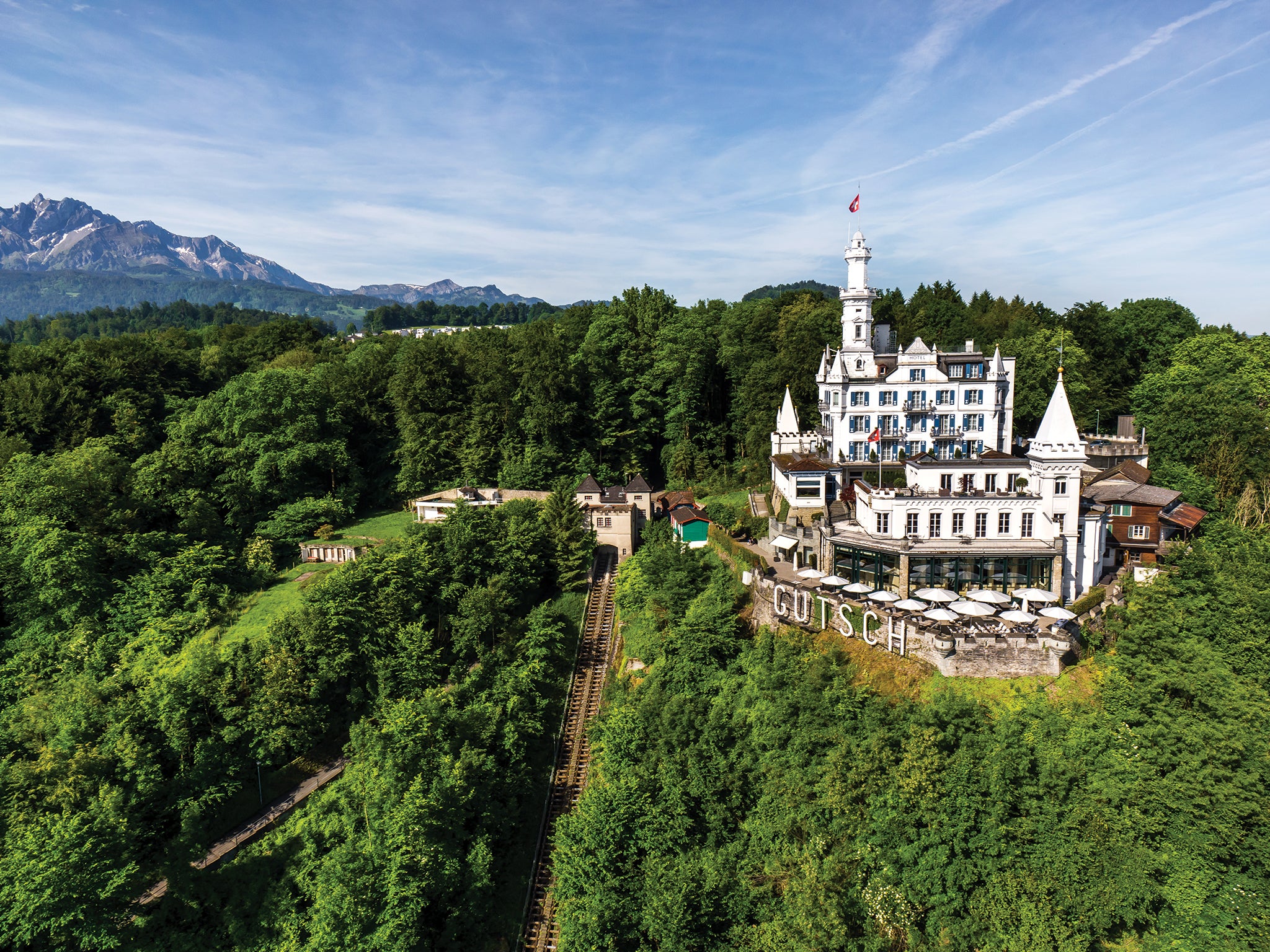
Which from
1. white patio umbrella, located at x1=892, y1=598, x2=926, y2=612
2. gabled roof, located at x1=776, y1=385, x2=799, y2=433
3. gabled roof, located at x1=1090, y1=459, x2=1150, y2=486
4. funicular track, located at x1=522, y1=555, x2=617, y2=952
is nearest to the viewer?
funicular track, located at x1=522, y1=555, x2=617, y2=952

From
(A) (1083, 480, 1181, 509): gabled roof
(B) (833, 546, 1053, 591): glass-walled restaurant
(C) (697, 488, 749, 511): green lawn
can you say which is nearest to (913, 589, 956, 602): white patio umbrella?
(B) (833, 546, 1053, 591): glass-walled restaurant

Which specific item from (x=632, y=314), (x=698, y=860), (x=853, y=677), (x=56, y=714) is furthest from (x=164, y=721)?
(x=632, y=314)

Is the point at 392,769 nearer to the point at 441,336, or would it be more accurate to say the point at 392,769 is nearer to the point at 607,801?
the point at 607,801

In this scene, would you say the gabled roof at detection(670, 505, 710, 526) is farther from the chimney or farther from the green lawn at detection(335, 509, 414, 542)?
the chimney

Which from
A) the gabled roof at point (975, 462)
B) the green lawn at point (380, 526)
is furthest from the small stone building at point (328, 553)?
the gabled roof at point (975, 462)

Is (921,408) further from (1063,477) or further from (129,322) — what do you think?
(129,322)

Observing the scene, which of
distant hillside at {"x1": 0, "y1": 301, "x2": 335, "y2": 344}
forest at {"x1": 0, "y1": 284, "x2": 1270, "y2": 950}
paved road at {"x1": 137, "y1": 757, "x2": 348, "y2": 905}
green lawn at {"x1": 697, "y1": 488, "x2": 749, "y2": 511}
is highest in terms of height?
distant hillside at {"x1": 0, "y1": 301, "x2": 335, "y2": 344}

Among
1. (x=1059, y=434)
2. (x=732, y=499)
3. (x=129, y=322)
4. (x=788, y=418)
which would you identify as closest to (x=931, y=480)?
(x=1059, y=434)
